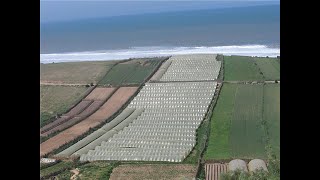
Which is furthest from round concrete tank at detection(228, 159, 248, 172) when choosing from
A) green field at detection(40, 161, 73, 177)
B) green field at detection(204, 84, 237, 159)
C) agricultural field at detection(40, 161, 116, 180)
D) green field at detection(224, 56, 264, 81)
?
green field at detection(224, 56, 264, 81)

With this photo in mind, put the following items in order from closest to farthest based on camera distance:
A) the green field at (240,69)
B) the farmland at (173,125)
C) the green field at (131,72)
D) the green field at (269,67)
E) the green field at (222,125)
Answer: the farmland at (173,125) → the green field at (222,125) → the green field at (269,67) → the green field at (240,69) → the green field at (131,72)

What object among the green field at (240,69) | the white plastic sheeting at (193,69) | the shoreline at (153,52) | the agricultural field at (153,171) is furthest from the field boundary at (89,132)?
the shoreline at (153,52)

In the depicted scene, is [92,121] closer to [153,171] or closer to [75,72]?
[153,171]

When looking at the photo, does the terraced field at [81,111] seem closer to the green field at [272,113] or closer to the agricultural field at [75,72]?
the agricultural field at [75,72]

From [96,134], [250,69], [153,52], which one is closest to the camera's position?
[96,134]

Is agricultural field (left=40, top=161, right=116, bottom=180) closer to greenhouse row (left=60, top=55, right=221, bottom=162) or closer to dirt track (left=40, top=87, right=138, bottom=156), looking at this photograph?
greenhouse row (left=60, top=55, right=221, bottom=162)

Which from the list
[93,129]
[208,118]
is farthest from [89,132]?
[208,118]
